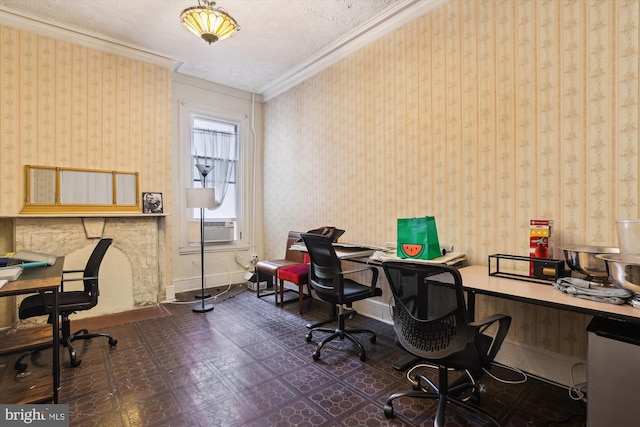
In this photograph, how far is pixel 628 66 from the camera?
1.96 meters

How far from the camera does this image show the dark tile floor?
1.86 meters

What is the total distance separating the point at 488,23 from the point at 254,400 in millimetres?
3429

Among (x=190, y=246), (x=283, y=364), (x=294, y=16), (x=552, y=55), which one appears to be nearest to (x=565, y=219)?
(x=552, y=55)

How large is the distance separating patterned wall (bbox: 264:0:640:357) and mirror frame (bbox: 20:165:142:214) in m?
2.62

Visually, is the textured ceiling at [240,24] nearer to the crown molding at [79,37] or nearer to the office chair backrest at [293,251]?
the crown molding at [79,37]

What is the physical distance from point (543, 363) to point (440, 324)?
1.28 metres

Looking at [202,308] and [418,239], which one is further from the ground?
[418,239]

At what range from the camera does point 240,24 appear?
3494 millimetres

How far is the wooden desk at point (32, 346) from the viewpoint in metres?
1.78

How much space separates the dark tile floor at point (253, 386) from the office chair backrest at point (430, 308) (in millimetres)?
528

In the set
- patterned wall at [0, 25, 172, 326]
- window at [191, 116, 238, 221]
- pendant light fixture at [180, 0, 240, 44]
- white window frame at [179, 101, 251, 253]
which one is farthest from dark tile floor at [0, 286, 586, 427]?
pendant light fixture at [180, 0, 240, 44]

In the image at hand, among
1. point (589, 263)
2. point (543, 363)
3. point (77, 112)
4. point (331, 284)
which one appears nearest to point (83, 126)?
point (77, 112)

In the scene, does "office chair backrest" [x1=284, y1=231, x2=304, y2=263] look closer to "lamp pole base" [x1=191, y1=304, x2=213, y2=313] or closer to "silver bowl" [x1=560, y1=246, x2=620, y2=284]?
"lamp pole base" [x1=191, y1=304, x2=213, y2=313]

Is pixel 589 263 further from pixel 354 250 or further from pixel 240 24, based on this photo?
pixel 240 24
